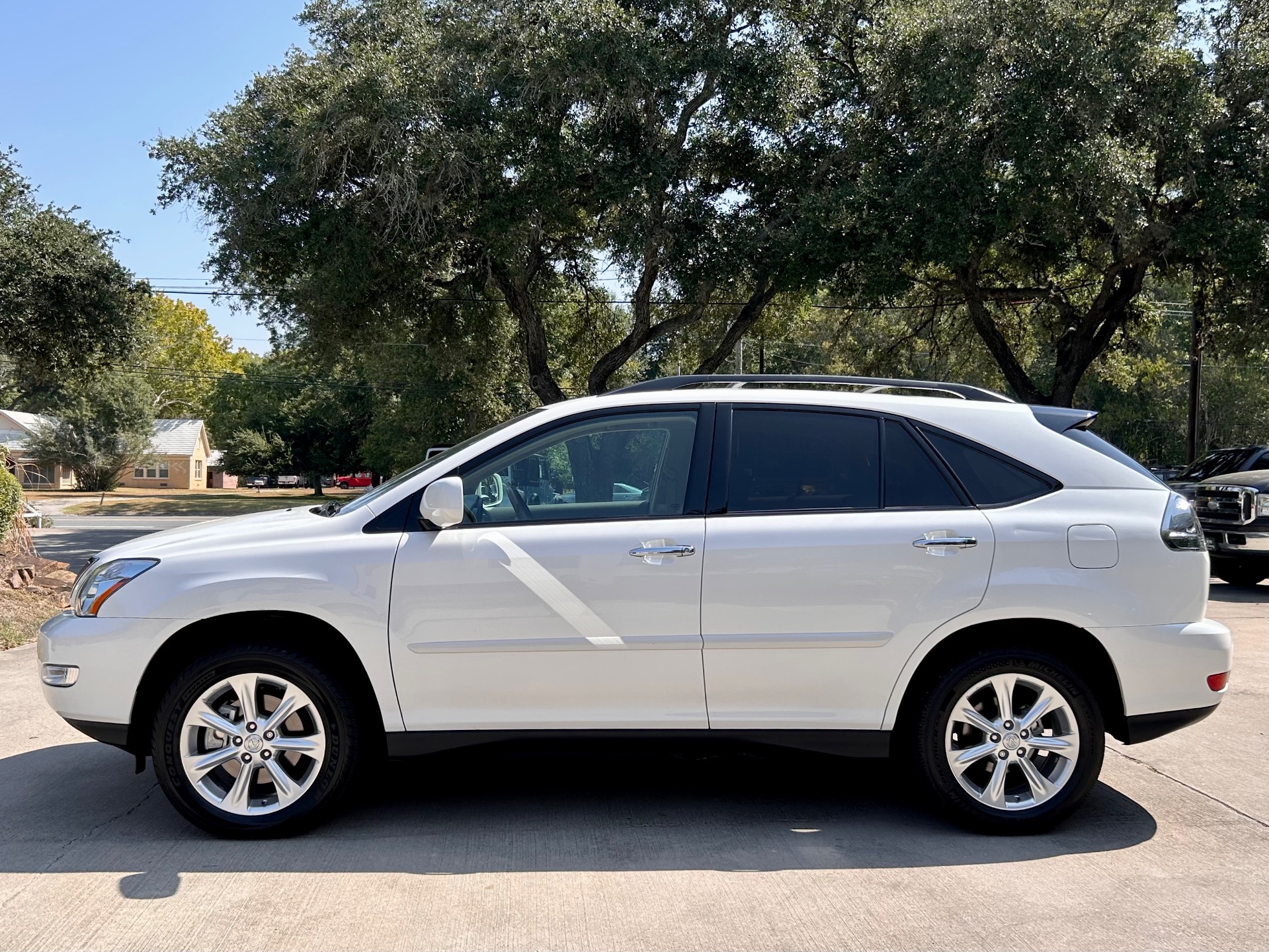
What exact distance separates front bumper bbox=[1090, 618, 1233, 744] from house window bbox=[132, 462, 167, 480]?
244 ft

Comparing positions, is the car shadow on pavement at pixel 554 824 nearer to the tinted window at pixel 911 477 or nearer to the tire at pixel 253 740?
the tire at pixel 253 740

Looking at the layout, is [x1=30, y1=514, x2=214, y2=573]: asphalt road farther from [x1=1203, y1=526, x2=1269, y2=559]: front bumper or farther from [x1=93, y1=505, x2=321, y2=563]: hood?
[x1=1203, y1=526, x2=1269, y2=559]: front bumper

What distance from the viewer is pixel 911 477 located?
4.57m

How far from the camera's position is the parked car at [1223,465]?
46.9ft

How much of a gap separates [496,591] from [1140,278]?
1910 cm

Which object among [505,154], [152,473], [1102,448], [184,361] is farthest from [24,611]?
[184,361]

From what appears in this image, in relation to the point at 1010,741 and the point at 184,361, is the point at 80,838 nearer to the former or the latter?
the point at 1010,741

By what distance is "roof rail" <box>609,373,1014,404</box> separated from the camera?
486 centimetres

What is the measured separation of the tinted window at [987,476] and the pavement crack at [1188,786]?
5.78 feet

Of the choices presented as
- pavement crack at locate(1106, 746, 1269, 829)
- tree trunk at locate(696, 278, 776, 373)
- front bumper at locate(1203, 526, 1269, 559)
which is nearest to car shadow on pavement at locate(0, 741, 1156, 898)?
pavement crack at locate(1106, 746, 1269, 829)

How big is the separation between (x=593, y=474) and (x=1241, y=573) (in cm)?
1201

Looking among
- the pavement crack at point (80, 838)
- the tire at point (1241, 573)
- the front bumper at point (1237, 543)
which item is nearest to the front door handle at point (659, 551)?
the pavement crack at point (80, 838)

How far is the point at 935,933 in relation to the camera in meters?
3.56

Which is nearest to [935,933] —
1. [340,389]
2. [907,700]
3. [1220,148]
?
[907,700]
